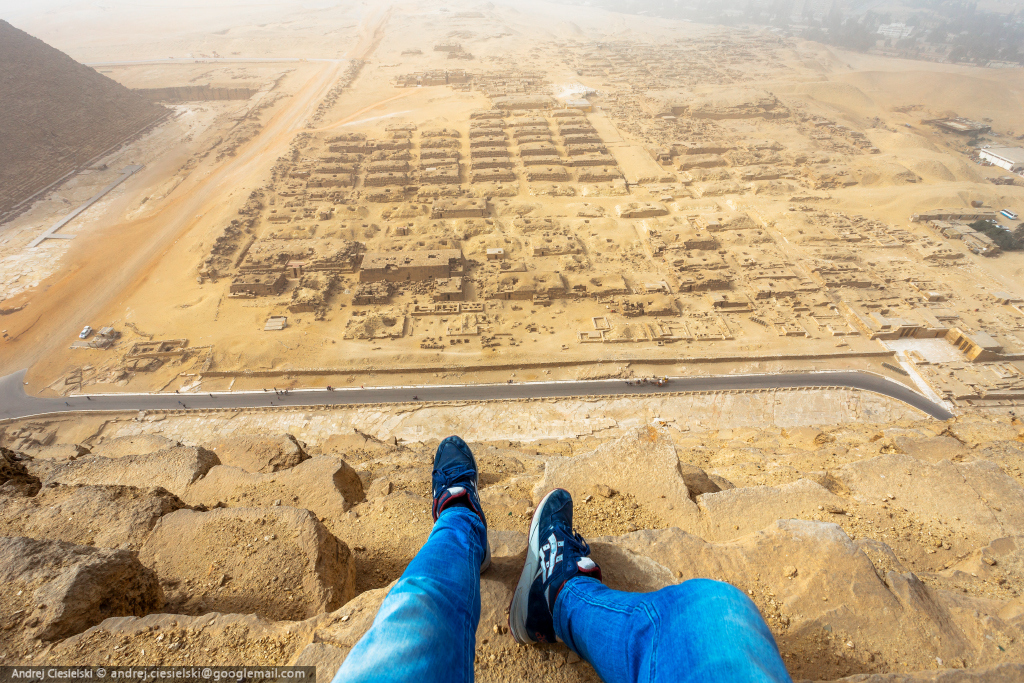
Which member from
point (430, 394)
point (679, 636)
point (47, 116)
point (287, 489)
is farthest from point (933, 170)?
point (47, 116)

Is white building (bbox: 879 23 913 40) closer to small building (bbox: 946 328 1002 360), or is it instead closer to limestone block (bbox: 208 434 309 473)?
small building (bbox: 946 328 1002 360)

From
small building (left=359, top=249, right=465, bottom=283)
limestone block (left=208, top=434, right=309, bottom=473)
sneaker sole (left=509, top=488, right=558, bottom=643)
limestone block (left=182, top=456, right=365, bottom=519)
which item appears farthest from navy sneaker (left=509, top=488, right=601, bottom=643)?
small building (left=359, top=249, right=465, bottom=283)

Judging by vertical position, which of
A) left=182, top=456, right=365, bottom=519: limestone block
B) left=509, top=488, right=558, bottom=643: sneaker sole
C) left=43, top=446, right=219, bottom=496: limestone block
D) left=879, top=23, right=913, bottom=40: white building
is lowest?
left=43, top=446, right=219, bottom=496: limestone block

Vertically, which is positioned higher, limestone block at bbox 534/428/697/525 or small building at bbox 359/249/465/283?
limestone block at bbox 534/428/697/525

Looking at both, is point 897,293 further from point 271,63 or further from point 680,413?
point 271,63

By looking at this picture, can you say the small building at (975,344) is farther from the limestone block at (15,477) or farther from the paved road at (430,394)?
the limestone block at (15,477)

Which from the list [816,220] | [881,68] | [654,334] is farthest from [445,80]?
[881,68]

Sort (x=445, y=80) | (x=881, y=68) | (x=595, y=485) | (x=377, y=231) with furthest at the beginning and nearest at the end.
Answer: (x=881, y=68), (x=445, y=80), (x=377, y=231), (x=595, y=485)
